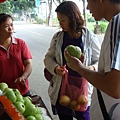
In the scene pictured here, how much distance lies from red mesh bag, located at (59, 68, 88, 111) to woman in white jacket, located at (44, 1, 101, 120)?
0.07m

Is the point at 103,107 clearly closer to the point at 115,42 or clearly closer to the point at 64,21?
the point at 115,42

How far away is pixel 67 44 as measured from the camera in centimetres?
192

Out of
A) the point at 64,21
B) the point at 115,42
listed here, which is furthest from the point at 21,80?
the point at 115,42

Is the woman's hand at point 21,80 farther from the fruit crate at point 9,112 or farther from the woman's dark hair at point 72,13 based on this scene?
the fruit crate at point 9,112

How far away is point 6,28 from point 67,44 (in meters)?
0.58

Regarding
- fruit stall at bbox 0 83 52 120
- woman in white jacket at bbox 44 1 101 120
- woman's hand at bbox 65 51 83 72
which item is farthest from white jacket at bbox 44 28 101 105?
woman's hand at bbox 65 51 83 72

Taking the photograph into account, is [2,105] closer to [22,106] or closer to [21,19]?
[22,106]

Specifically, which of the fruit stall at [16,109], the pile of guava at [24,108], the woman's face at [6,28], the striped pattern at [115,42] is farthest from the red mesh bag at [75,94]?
the striped pattern at [115,42]

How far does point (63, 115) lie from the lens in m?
2.02

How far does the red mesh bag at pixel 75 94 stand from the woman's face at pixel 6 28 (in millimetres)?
657

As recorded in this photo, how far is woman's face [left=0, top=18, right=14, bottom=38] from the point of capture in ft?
6.74

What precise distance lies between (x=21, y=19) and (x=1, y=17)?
3808cm

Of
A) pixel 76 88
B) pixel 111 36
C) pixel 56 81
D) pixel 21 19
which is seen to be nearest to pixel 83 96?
pixel 76 88

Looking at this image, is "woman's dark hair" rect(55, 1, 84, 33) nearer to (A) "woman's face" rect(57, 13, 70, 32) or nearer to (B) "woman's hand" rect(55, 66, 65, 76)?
(A) "woman's face" rect(57, 13, 70, 32)
